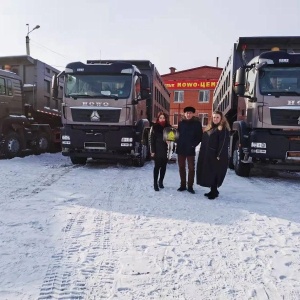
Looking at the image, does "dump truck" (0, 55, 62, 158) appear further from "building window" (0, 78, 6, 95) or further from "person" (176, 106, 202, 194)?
"person" (176, 106, 202, 194)

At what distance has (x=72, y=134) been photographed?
8.12 m

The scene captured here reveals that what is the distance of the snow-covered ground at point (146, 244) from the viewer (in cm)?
227

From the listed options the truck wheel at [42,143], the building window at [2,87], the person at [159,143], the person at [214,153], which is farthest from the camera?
the truck wheel at [42,143]

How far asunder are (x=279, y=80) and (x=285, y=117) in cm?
87

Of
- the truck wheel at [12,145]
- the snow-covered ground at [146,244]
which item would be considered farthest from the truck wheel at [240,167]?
the truck wheel at [12,145]

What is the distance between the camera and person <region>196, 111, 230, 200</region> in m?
4.81

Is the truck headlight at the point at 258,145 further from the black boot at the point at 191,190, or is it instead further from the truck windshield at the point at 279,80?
the black boot at the point at 191,190

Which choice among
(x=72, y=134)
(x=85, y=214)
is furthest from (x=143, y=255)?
(x=72, y=134)

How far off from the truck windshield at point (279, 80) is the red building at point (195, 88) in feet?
89.0

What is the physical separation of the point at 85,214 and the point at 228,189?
3.00 m

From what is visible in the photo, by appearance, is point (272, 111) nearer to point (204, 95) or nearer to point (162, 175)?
point (162, 175)

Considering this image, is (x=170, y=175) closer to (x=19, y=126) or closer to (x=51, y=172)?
(x=51, y=172)

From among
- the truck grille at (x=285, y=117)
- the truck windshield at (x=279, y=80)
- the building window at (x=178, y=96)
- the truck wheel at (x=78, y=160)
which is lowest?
the truck wheel at (x=78, y=160)

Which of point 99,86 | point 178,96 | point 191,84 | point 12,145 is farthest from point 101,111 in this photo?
point 191,84
